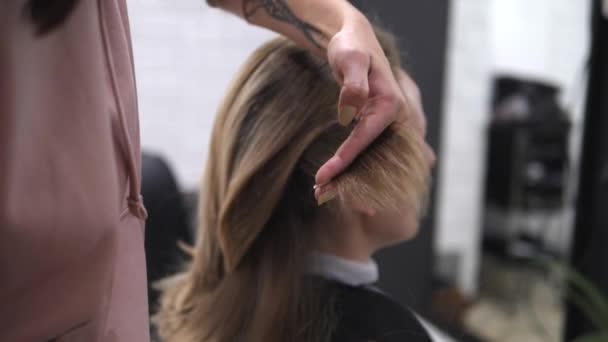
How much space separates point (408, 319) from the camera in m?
0.51

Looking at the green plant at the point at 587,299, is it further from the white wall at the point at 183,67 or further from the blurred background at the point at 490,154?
the white wall at the point at 183,67

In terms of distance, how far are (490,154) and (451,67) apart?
375 millimetres

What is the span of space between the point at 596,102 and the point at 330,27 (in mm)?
1249

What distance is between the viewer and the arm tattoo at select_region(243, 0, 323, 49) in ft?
1.34

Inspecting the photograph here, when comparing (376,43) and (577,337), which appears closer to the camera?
(376,43)

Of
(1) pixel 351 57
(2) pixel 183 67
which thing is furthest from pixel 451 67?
(1) pixel 351 57

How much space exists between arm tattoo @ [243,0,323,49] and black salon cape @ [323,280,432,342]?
0.27 metres

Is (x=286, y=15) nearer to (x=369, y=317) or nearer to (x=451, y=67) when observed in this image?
(x=369, y=317)

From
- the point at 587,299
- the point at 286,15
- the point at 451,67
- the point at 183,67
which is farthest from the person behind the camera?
the point at 451,67

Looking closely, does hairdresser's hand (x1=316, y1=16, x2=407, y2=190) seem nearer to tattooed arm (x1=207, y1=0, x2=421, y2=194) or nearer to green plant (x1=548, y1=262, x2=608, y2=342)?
tattooed arm (x1=207, y1=0, x2=421, y2=194)

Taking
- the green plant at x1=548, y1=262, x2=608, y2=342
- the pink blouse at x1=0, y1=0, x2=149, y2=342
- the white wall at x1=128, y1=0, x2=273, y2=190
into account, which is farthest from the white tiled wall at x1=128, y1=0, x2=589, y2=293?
the green plant at x1=548, y1=262, x2=608, y2=342

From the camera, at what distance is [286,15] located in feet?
1.36

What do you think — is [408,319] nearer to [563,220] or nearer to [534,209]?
[563,220]

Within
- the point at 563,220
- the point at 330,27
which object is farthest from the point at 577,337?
the point at 330,27
